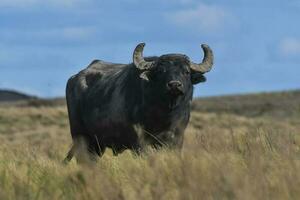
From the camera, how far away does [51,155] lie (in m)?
15.6

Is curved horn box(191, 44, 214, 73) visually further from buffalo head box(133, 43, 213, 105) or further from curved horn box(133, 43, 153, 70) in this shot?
curved horn box(133, 43, 153, 70)

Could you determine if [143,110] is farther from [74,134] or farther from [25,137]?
[25,137]

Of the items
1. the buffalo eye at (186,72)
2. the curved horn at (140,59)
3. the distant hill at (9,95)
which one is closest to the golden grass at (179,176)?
the buffalo eye at (186,72)

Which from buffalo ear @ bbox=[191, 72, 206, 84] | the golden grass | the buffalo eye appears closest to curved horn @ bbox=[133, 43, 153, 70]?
the buffalo eye

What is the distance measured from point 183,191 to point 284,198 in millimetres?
720

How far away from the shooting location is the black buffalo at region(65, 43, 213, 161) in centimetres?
1348

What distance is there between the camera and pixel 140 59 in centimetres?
1423

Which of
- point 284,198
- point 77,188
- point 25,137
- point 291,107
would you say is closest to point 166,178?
point 77,188

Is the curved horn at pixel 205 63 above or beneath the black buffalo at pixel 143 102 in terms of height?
above

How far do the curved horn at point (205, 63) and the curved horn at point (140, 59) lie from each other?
76 centimetres

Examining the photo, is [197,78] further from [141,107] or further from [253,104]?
[253,104]

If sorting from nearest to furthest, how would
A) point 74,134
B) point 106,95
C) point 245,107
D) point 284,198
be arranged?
1. point 284,198
2. point 106,95
3. point 74,134
4. point 245,107

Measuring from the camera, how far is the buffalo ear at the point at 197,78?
562 inches

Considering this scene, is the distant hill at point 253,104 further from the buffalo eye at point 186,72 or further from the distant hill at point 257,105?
the buffalo eye at point 186,72
